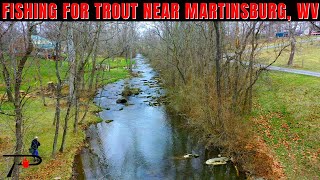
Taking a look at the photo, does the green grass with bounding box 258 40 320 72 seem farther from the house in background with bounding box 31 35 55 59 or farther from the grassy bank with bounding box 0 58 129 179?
the house in background with bounding box 31 35 55 59

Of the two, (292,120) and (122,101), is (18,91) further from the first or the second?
(122,101)

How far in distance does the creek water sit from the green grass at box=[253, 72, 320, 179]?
3.56 meters

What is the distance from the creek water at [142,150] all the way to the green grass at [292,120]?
3.56 meters

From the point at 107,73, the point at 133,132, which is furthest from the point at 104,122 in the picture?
the point at 107,73

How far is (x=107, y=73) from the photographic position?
55.6 metres

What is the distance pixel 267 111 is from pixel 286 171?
28.0 ft

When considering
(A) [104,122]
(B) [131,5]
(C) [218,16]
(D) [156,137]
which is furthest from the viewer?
(A) [104,122]

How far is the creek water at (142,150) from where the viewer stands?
1700 cm

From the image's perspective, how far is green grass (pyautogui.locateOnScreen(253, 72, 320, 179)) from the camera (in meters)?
→ 16.2

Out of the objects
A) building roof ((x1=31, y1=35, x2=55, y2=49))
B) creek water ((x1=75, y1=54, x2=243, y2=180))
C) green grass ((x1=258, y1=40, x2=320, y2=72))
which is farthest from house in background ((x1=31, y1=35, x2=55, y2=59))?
green grass ((x1=258, y1=40, x2=320, y2=72))

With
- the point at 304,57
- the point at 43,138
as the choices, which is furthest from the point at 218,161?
the point at 304,57

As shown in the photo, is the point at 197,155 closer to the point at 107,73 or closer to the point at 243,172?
the point at 243,172

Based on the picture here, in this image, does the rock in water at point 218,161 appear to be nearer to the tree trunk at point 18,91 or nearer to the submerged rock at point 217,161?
the submerged rock at point 217,161

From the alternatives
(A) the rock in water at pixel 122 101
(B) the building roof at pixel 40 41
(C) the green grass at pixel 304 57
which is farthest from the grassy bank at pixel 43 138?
(C) the green grass at pixel 304 57
